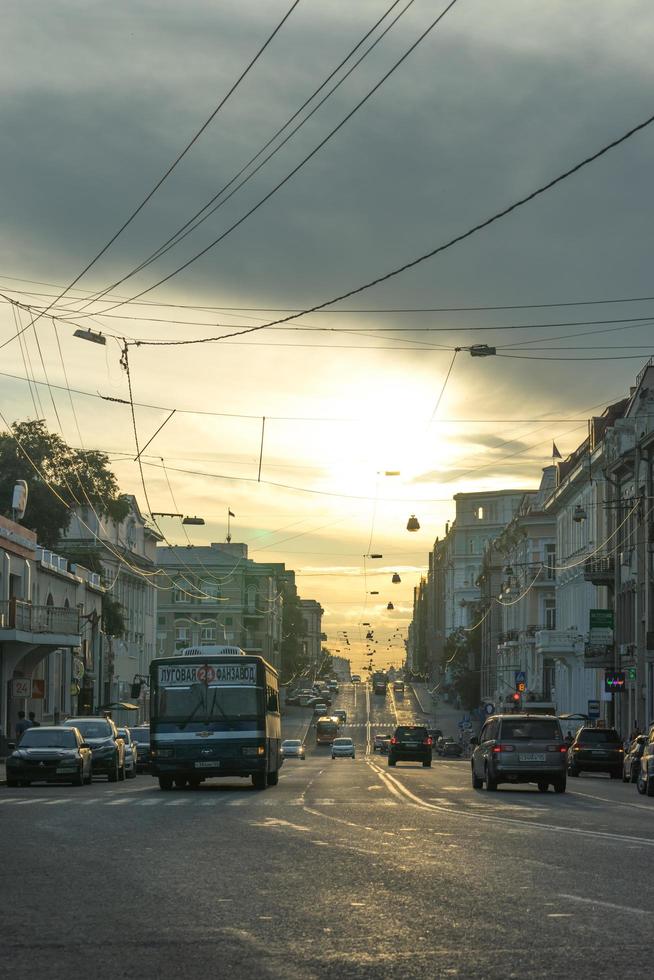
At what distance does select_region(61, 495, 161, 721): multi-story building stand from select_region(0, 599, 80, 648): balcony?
22.3 m

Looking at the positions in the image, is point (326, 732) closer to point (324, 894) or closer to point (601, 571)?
point (601, 571)

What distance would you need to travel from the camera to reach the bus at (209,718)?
29859 millimetres

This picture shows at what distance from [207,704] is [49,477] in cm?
4603

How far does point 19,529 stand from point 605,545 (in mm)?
28390

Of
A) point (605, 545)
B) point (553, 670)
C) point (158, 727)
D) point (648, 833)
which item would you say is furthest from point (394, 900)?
point (553, 670)

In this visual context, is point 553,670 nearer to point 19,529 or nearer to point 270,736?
point 19,529

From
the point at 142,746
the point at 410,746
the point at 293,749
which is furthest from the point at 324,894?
the point at 293,749

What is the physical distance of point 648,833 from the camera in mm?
17578

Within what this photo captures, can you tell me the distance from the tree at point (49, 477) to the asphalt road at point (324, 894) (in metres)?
51.2

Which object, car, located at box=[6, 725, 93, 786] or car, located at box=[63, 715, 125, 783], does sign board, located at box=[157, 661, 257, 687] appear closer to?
car, located at box=[6, 725, 93, 786]

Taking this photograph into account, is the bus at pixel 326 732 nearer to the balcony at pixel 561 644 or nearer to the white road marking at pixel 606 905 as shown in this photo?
the balcony at pixel 561 644

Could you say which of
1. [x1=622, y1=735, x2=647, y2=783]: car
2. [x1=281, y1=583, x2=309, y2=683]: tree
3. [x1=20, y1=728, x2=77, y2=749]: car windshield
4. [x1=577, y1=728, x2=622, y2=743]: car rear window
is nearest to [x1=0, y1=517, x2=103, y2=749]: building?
[x1=20, y1=728, x2=77, y2=749]: car windshield

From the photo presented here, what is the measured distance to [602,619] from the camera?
62344 mm

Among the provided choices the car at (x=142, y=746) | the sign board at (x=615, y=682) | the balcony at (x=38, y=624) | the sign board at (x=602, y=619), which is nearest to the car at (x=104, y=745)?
the car at (x=142, y=746)
